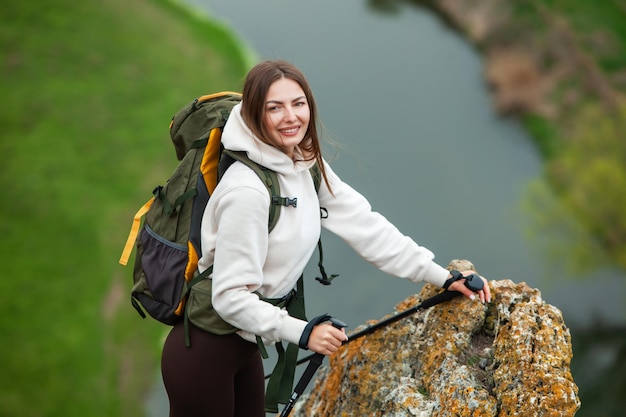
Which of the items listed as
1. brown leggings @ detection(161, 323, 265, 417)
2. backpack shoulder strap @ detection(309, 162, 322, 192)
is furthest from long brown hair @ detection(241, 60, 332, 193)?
brown leggings @ detection(161, 323, 265, 417)

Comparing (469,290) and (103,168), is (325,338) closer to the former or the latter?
(469,290)

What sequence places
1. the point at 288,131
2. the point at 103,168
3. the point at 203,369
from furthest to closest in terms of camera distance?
the point at 103,168, the point at 203,369, the point at 288,131

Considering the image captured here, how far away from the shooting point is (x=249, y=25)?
2058cm

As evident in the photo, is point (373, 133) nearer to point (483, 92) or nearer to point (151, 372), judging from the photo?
point (483, 92)

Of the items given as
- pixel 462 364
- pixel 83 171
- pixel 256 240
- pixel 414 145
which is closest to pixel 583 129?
pixel 414 145

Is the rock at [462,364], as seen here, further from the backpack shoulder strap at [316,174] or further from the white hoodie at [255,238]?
the backpack shoulder strap at [316,174]

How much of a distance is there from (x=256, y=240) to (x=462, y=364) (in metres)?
1.52

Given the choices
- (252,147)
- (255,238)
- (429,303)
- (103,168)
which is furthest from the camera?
(103,168)

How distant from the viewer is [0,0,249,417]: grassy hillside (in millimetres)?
12617

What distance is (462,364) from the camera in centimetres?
406

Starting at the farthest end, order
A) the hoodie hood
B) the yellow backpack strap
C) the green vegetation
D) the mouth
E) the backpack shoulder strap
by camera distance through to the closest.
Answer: the green vegetation
the yellow backpack strap
the backpack shoulder strap
the mouth
the hoodie hood

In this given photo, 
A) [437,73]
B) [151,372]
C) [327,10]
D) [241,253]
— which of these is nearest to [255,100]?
[241,253]

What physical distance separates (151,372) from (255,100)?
1033cm

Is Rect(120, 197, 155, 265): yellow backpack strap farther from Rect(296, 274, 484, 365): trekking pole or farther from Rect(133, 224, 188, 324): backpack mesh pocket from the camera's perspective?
Rect(296, 274, 484, 365): trekking pole
